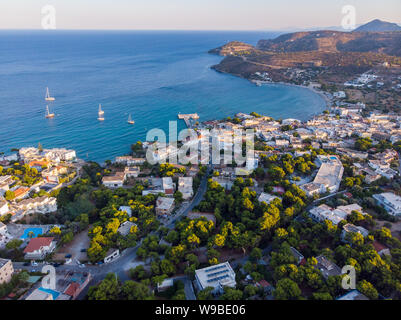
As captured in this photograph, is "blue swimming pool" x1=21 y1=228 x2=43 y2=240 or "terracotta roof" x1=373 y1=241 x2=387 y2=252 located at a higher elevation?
"blue swimming pool" x1=21 y1=228 x2=43 y2=240

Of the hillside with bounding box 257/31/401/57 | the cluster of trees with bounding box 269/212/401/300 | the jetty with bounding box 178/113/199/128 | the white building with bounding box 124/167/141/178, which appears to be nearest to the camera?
the cluster of trees with bounding box 269/212/401/300

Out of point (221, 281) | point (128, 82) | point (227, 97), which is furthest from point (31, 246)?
point (128, 82)

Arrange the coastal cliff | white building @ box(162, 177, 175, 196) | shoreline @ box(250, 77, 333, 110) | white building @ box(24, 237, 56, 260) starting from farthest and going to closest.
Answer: the coastal cliff < shoreline @ box(250, 77, 333, 110) < white building @ box(162, 177, 175, 196) < white building @ box(24, 237, 56, 260)

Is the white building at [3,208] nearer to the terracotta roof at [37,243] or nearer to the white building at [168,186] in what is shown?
the terracotta roof at [37,243]

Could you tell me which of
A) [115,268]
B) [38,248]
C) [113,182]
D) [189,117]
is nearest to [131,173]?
[113,182]

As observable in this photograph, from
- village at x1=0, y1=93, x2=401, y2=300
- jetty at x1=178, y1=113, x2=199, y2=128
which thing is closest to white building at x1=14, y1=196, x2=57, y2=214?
village at x1=0, y1=93, x2=401, y2=300

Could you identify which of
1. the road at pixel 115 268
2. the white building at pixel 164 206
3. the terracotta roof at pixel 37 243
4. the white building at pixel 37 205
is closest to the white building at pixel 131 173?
the white building at pixel 164 206

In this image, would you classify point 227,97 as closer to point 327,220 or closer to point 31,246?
point 327,220

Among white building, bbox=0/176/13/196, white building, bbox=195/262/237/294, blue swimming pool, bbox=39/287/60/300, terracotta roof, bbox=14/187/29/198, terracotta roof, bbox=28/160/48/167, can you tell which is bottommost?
blue swimming pool, bbox=39/287/60/300

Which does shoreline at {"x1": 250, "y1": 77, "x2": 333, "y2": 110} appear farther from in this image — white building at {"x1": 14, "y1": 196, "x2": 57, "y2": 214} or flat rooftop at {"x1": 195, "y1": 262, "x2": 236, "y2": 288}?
white building at {"x1": 14, "y1": 196, "x2": 57, "y2": 214}
